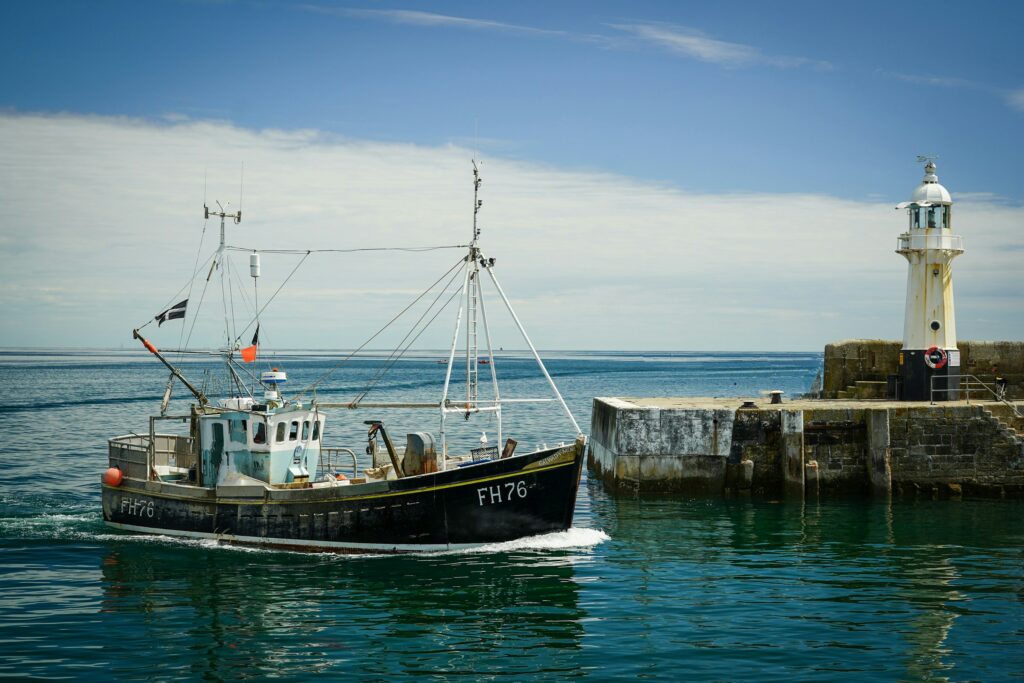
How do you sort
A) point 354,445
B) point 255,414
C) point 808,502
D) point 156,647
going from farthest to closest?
point 354,445
point 808,502
point 255,414
point 156,647

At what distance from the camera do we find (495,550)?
22.3 meters

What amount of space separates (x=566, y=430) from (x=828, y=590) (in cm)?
3077

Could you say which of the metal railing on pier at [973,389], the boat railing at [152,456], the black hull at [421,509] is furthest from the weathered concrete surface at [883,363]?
the boat railing at [152,456]

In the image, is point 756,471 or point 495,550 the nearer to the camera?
point 495,550

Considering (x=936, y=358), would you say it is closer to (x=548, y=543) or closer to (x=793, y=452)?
(x=793, y=452)

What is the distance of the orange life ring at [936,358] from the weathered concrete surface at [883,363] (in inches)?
76.9

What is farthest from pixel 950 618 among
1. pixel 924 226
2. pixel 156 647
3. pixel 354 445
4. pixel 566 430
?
pixel 566 430

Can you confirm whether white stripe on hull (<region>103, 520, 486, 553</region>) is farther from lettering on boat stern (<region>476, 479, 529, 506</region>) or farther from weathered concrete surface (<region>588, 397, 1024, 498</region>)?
weathered concrete surface (<region>588, 397, 1024, 498</region>)

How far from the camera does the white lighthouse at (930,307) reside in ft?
103

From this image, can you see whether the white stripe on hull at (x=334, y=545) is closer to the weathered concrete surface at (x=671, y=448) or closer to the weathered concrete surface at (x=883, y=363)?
the weathered concrete surface at (x=671, y=448)

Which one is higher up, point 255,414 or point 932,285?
point 932,285

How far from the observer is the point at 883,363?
3450cm

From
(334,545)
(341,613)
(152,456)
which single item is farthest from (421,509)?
(152,456)

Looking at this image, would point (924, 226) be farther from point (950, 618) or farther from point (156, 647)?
point (156, 647)
